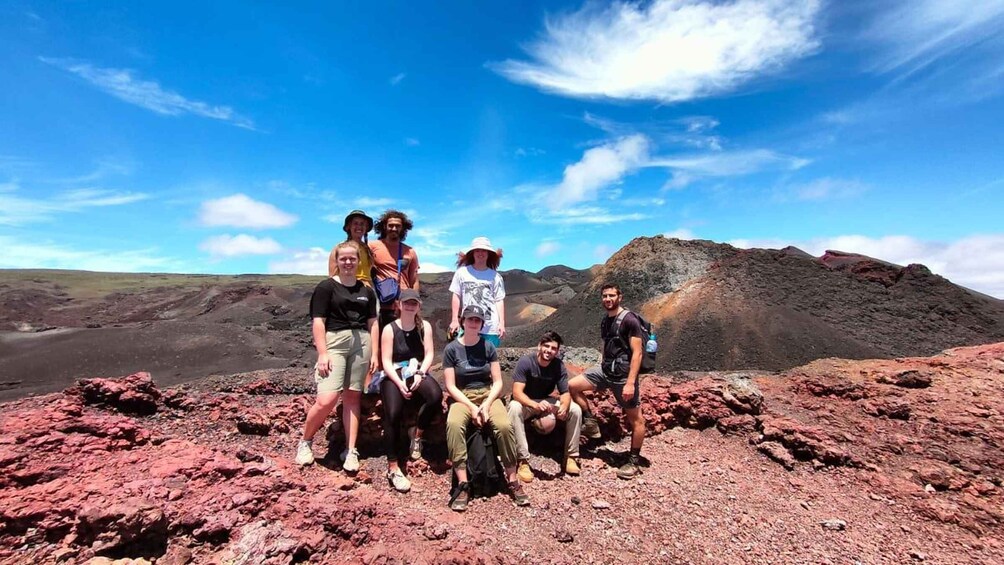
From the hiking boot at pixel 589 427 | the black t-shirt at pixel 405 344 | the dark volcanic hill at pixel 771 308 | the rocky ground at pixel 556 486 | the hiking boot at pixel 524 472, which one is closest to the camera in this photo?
the rocky ground at pixel 556 486

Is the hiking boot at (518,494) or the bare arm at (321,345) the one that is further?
the hiking boot at (518,494)

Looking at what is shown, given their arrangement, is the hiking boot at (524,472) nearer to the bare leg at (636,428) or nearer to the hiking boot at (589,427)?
the hiking boot at (589,427)

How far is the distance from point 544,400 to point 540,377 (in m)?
0.23

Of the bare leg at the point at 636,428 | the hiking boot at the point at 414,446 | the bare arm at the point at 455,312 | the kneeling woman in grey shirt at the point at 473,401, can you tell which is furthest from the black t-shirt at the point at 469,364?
the bare leg at the point at 636,428

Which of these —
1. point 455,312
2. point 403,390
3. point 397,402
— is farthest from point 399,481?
point 455,312

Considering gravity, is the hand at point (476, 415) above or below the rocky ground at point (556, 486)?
above

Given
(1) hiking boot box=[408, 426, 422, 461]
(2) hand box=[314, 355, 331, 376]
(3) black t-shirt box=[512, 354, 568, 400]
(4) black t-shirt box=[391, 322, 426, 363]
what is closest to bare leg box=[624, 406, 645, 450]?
(3) black t-shirt box=[512, 354, 568, 400]

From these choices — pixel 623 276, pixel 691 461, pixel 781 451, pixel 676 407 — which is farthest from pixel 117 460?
pixel 623 276

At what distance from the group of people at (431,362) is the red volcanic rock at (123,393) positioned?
1778 millimetres

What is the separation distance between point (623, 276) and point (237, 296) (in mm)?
38214

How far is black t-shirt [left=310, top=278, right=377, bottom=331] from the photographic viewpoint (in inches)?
154

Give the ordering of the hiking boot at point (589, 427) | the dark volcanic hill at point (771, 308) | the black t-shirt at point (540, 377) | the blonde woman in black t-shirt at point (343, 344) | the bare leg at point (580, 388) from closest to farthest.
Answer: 1. the blonde woman in black t-shirt at point (343, 344)
2. the black t-shirt at point (540, 377)
3. the bare leg at point (580, 388)
4. the hiking boot at point (589, 427)
5. the dark volcanic hill at point (771, 308)

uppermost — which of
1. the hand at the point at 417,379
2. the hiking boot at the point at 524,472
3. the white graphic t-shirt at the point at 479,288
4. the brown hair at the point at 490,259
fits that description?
the brown hair at the point at 490,259

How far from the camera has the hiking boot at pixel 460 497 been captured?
3.85m
